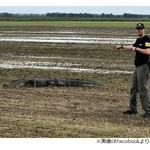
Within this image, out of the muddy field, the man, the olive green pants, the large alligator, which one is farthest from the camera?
the large alligator

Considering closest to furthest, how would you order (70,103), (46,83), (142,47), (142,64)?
(142,47) → (142,64) → (70,103) → (46,83)

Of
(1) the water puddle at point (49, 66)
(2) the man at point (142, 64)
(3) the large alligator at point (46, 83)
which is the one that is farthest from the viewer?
(1) the water puddle at point (49, 66)

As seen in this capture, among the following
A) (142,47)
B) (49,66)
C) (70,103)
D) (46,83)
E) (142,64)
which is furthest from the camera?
(49,66)

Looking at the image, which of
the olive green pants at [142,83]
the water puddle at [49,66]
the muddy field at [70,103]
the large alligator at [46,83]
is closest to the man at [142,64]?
the olive green pants at [142,83]

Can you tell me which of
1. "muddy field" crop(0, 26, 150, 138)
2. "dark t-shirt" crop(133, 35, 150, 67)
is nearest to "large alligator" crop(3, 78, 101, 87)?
"muddy field" crop(0, 26, 150, 138)

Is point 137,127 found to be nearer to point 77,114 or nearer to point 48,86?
point 77,114

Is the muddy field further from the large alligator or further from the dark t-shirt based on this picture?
the dark t-shirt

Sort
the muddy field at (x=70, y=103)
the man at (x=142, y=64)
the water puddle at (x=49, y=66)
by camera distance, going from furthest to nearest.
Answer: the water puddle at (x=49, y=66)
the man at (x=142, y=64)
the muddy field at (x=70, y=103)

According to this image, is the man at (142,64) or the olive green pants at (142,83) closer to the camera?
the man at (142,64)

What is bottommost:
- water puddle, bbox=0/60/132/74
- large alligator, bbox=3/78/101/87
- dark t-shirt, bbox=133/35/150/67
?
water puddle, bbox=0/60/132/74

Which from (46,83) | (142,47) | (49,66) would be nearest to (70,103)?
(142,47)

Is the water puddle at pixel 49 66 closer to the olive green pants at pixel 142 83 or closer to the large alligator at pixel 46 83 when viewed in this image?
the large alligator at pixel 46 83

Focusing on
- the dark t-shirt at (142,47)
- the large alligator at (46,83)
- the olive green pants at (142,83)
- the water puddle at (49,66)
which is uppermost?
the dark t-shirt at (142,47)

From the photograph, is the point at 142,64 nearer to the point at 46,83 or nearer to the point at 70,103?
the point at 70,103
